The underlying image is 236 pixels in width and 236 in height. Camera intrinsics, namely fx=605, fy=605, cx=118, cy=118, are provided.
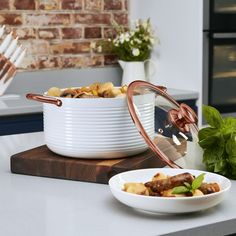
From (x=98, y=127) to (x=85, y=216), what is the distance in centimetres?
29

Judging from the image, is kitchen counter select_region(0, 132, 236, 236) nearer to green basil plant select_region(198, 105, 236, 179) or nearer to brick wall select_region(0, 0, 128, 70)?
green basil plant select_region(198, 105, 236, 179)

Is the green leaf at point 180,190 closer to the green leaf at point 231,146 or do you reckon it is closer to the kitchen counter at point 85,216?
the kitchen counter at point 85,216

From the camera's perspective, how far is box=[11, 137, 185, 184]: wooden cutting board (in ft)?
4.44

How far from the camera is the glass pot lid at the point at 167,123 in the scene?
1.40 meters

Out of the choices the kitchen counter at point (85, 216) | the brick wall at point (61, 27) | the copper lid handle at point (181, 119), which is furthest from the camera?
the brick wall at point (61, 27)

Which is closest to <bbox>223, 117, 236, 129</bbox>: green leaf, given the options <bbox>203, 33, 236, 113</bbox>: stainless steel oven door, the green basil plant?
the green basil plant

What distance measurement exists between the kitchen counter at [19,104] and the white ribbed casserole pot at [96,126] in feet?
4.49

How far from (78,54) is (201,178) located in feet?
8.17

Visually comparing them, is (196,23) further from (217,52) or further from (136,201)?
(136,201)

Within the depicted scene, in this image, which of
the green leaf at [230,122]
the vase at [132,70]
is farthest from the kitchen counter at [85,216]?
the vase at [132,70]

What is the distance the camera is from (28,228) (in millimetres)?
1045

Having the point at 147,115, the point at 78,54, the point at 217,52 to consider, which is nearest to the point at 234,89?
the point at 217,52

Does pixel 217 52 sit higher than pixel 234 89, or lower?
higher

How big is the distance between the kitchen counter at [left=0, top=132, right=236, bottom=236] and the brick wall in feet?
6.85
